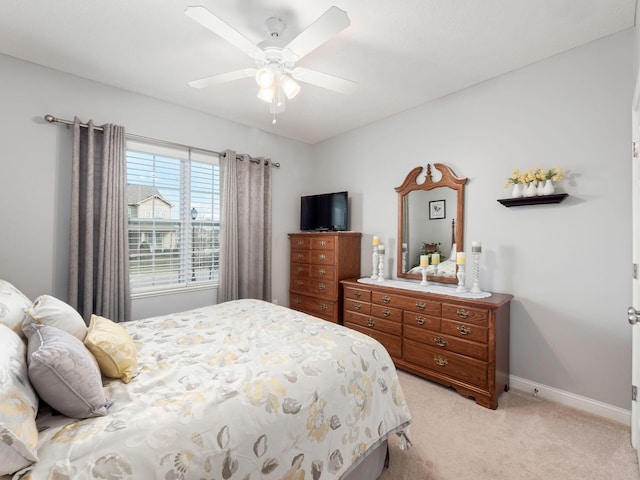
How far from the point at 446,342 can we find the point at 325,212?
7.14ft

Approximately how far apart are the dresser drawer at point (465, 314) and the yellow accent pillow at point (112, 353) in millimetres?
2267

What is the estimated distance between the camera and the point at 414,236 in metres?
3.29

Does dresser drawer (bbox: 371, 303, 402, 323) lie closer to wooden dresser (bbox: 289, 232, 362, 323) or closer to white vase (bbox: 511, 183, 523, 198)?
wooden dresser (bbox: 289, 232, 362, 323)

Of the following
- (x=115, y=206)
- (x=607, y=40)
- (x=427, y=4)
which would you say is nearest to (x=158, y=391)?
(x=115, y=206)

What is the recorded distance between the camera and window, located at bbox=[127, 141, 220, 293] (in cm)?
304

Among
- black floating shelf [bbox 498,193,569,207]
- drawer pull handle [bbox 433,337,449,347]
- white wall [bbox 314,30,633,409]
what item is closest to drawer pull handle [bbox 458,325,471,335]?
drawer pull handle [bbox 433,337,449,347]

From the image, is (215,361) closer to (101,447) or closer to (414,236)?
(101,447)

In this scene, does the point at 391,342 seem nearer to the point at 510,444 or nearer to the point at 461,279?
the point at 461,279

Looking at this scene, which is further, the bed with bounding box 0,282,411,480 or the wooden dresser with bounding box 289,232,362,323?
the wooden dresser with bounding box 289,232,362,323

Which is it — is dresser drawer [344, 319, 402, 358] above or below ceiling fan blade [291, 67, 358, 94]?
below

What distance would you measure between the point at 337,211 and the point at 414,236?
108 centimetres

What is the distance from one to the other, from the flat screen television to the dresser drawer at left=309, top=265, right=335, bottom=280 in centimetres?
57

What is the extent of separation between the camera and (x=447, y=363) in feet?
8.35

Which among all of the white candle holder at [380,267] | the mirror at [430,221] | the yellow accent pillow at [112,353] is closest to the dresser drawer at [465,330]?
the mirror at [430,221]
